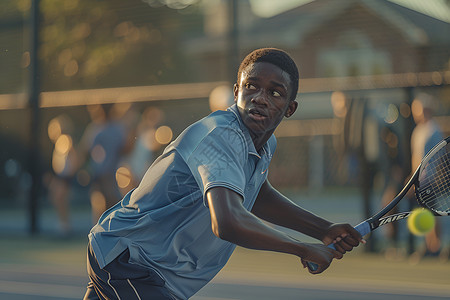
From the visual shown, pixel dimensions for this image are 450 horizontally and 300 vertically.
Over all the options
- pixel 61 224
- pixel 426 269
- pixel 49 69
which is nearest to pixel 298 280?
pixel 426 269

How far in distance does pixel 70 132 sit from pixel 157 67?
130cm

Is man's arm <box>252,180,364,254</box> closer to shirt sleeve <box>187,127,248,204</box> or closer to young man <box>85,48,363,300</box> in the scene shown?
young man <box>85,48,363,300</box>

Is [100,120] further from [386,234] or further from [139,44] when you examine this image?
[386,234]

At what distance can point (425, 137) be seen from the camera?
7441 mm

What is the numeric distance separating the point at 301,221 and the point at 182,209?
26.6 inches

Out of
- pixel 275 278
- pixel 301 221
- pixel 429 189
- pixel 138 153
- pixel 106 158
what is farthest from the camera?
pixel 106 158

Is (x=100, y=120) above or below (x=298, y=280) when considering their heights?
above

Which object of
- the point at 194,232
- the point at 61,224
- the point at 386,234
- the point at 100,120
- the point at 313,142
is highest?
the point at 313,142

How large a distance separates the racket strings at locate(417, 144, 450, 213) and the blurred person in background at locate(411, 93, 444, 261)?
2674 millimetres

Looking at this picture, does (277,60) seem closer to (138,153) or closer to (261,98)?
(261,98)

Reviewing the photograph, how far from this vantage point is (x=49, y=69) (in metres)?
10.7

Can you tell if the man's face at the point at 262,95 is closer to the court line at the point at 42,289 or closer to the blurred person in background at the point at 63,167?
the court line at the point at 42,289

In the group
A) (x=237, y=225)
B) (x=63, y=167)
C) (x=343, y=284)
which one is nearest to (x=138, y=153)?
(x=63, y=167)

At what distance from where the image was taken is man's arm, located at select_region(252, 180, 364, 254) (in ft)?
10.2
